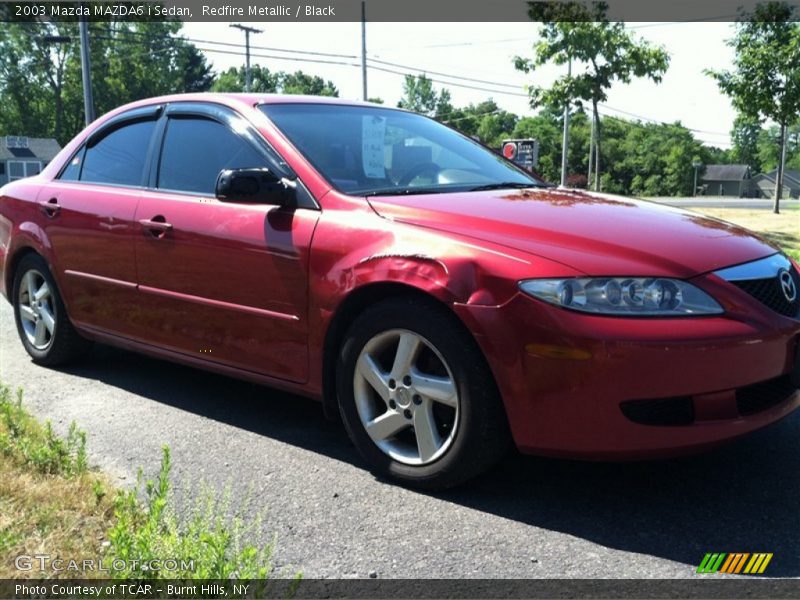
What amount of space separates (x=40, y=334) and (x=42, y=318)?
0.41 ft

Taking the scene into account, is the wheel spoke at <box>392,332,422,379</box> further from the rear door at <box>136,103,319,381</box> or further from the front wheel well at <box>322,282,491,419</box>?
the rear door at <box>136,103,319,381</box>

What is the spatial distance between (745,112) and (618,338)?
17.2 m

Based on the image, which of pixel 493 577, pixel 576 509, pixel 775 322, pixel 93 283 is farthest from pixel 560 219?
pixel 93 283

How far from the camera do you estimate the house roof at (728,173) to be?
385ft

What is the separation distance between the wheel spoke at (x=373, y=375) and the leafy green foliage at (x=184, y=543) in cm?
70

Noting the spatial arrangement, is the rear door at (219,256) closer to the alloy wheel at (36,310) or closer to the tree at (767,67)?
the alloy wheel at (36,310)

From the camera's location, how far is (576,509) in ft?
10.0

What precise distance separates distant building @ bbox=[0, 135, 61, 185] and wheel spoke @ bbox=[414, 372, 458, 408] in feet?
224

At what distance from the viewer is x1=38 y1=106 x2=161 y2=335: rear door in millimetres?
4348

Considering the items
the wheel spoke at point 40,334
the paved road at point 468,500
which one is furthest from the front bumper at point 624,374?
the wheel spoke at point 40,334

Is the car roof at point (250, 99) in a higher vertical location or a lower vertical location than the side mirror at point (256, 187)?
higher

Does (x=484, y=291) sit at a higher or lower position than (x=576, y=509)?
higher

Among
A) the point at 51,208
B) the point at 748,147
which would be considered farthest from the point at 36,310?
the point at 748,147

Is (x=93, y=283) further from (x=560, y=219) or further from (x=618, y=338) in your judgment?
(x=618, y=338)
